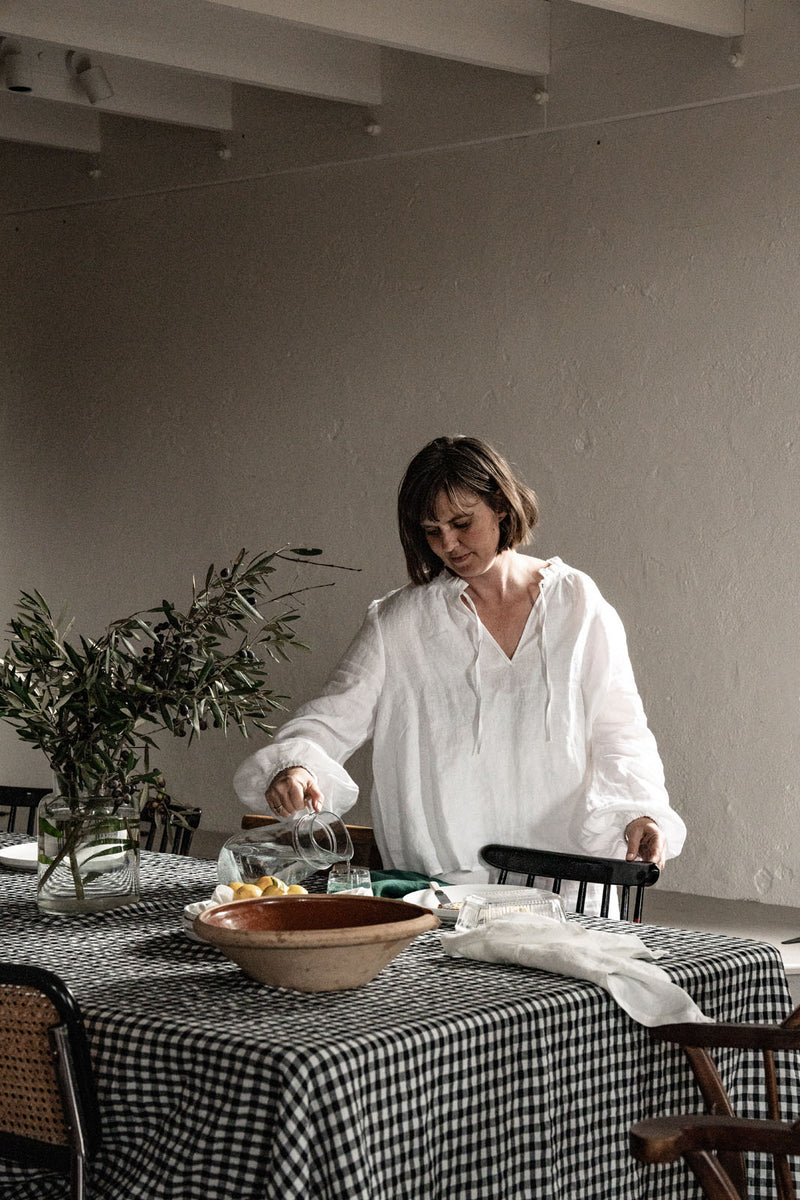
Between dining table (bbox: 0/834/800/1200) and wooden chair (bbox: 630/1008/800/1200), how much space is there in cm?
10

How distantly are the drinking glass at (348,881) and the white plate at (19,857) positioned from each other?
782mm

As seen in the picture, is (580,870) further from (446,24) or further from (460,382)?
(446,24)

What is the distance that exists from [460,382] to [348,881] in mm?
3665

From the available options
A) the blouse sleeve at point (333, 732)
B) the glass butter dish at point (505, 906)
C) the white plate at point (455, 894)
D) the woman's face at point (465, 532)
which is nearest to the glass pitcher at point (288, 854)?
the white plate at point (455, 894)

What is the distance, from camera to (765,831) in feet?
16.6

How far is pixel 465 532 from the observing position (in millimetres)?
3105

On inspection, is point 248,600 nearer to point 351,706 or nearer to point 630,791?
point 351,706

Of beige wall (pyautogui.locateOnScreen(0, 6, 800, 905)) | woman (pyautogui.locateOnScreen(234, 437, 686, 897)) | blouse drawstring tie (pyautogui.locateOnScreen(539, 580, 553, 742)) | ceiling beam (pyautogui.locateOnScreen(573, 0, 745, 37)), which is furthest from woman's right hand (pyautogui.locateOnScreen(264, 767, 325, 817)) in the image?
ceiling beam (pyautogui.locateOnScreen(573, 0, 745, 37))

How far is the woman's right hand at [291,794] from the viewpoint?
8.91 feet

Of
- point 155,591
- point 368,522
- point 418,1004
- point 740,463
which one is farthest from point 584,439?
point 418,1004

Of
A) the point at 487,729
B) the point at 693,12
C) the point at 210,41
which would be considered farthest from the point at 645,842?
the point at 210,41

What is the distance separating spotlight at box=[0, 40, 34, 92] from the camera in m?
5.84

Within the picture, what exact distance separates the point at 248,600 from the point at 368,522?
364cm

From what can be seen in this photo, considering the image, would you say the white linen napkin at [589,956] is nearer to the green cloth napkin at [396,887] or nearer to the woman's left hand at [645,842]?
the green cloth napkin at [396,887]
